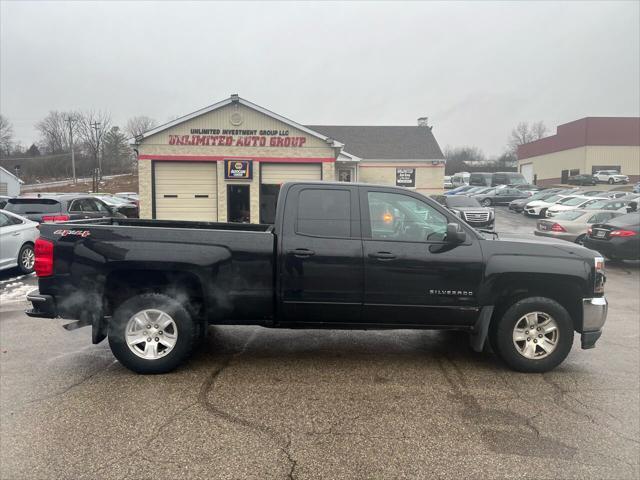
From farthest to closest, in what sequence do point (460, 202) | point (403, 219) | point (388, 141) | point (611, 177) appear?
1. point (611, 177)
2. point (388, 141)
3. point (460, 202)
4. point (403, 219)

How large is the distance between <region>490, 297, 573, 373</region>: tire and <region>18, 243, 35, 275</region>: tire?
9.94 meters

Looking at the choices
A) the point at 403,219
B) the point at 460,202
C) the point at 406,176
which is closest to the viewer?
the point at 403,219

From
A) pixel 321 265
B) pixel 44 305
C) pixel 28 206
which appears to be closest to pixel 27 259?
pixel 28 206

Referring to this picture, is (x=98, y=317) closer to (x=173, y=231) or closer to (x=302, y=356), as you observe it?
(x=173, y=231)

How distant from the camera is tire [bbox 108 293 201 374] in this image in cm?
445

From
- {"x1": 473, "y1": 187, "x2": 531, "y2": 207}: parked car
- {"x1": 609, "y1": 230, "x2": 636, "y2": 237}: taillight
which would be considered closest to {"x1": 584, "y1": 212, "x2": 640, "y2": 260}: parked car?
{"x1": 609, "y1": 230, "x2": 636, "y2": 237}: taillight

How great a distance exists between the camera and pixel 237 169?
21.2m

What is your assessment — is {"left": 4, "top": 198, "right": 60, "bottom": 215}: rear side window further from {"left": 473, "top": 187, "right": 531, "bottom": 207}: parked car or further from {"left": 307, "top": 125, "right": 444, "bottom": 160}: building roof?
{"left": 473, "top": 187, "right": 531, "bottom": 207}: parked car

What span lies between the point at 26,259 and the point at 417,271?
371 inches

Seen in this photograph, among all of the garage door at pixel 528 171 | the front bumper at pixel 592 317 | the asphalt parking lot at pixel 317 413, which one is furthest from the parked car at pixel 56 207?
the garage door at pixel 528 171

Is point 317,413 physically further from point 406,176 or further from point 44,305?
point 406,176

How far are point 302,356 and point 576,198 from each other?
25.3m

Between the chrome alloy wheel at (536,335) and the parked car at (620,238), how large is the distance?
29.4 feet

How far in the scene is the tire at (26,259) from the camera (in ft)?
33.0
